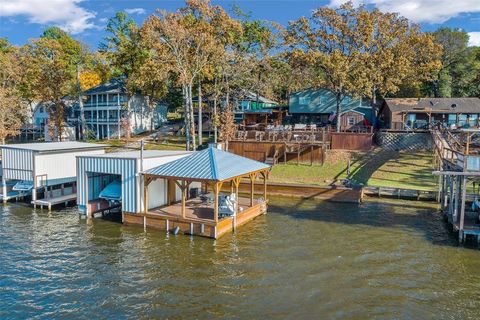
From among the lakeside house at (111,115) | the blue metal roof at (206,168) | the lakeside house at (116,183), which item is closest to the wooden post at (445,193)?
the blue metal roof at (206,168)

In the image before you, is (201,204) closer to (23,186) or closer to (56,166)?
(56,166)

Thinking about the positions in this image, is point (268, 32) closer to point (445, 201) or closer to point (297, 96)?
point (297, 96)

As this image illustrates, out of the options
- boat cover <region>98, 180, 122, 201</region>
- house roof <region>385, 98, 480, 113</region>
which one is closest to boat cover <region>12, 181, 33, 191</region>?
boat cover <region>98, 180, 122, 201</region>

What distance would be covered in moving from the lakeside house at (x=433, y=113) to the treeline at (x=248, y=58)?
3051 mm

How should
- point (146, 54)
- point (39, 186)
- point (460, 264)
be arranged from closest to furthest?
point (460, 264) → point (39, 186) → point (146, 54)

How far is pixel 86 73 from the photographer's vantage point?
269 feet

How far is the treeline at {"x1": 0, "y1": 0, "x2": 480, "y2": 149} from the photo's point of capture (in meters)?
43.8

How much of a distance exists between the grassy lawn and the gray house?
1294cm

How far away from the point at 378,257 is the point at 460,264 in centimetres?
361

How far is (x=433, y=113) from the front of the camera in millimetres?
47688

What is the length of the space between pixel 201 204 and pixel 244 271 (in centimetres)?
930

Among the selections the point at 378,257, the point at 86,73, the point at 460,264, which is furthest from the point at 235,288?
the point at 86,73

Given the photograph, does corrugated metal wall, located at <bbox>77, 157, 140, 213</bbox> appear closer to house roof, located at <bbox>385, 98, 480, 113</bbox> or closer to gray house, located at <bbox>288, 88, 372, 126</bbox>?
house roof, located at <bbox>385, 98, 480, 113</bbox>

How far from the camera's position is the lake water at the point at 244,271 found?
14344 mm
